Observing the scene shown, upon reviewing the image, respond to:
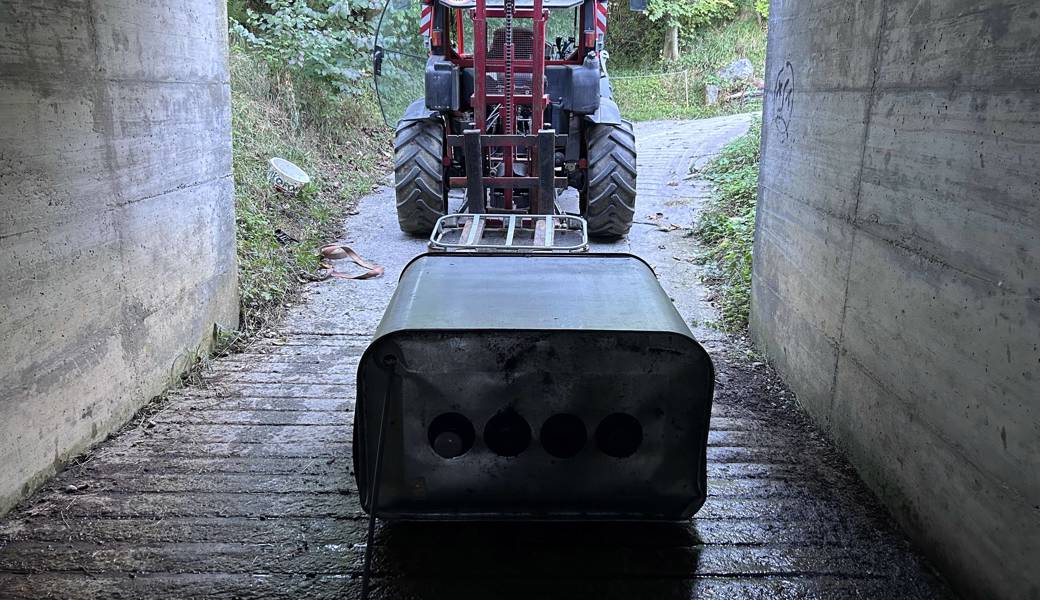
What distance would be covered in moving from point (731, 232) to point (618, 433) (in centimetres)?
465

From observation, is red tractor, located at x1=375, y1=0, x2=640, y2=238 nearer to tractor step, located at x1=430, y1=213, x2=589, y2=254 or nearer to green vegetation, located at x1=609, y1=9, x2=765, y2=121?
tractor step, located at x1=430, y1=213, x2=589, y2=254

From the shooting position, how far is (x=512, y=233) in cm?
515

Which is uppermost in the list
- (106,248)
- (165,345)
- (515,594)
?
(106,248)

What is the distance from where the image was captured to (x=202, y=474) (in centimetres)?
333

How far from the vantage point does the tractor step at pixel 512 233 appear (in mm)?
4836

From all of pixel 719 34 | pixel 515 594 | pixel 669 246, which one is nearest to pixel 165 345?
pixel 515 594

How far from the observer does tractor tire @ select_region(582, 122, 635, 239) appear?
7.24 m

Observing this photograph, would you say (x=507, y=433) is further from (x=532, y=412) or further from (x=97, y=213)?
(x=97, y=213)

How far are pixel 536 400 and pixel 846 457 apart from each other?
1563mm

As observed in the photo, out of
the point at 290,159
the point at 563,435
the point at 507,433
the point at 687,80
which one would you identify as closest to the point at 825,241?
the point at 563,435

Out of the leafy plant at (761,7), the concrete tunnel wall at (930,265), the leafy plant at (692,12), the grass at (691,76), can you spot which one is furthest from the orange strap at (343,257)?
the leafy plant at (761,7)

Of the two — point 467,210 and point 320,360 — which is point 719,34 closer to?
point 467,210

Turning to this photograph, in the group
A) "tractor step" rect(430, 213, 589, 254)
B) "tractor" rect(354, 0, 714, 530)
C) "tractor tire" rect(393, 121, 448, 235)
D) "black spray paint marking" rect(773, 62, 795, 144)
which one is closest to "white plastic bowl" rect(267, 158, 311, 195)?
"tractor tire" rect(393, 121, 448, 235)

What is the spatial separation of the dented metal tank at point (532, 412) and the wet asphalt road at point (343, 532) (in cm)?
15
